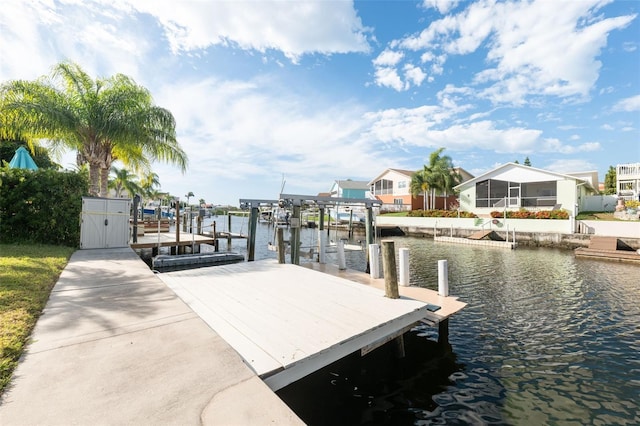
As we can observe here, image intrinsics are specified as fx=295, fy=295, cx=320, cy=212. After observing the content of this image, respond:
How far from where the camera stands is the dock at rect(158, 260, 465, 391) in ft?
13.4

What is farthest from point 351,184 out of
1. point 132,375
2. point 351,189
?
point 132,375

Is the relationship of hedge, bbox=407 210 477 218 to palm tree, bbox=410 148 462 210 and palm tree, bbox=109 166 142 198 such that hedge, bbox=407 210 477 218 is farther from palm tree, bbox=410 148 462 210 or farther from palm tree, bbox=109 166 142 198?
palm tree, bbox=109 166 142 198

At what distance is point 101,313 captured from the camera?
198 inches

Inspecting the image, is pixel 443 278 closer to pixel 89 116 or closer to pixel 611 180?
pixel 89 116

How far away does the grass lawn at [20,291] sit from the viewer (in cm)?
365

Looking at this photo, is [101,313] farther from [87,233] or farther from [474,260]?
[474,260]

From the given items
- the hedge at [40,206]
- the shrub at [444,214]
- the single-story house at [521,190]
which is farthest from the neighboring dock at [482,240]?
the hedge at [40,206]

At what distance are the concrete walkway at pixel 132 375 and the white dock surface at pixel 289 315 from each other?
50 cm

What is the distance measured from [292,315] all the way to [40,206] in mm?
13910

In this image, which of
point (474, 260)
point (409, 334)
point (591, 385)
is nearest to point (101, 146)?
point (409, 334)

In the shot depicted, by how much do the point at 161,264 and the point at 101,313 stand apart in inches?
411

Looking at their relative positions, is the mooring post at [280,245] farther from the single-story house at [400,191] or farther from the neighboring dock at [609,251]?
the single-story house at [400,191]

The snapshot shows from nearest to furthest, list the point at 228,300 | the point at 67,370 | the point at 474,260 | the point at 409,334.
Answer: the point at 67,370, the point at 228,300, the point at 409,334, the point at 474,260

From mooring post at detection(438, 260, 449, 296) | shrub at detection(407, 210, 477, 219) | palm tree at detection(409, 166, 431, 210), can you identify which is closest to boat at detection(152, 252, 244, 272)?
mooring post at detection(438, 260, 449, 296)
